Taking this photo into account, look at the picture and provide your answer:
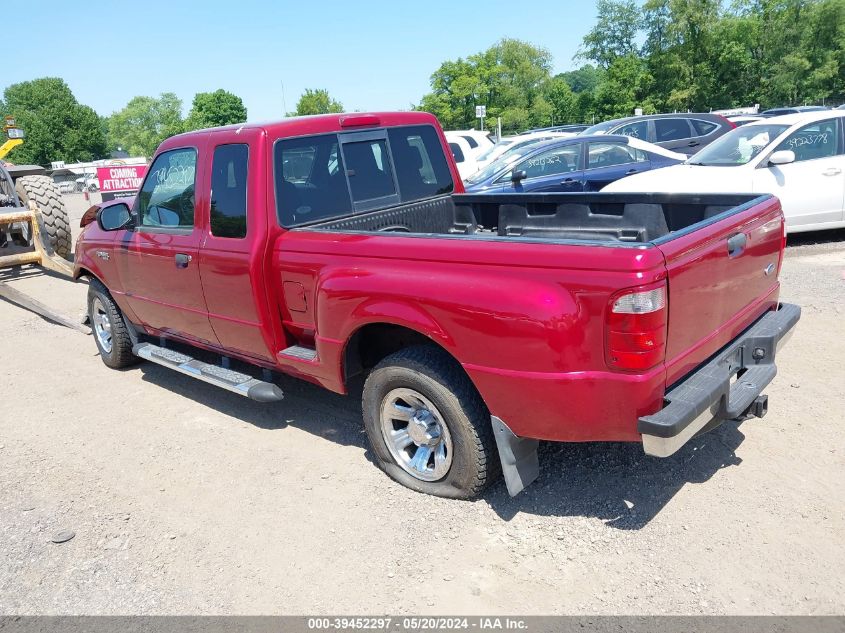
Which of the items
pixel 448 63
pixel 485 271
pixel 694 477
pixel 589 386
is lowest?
pixel 694 477

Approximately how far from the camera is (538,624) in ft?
9.02

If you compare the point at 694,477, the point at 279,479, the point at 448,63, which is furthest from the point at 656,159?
the point at 448,63

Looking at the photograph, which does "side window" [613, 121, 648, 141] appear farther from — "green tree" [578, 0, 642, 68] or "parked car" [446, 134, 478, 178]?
"green tree" [578, 0, 642, 68]

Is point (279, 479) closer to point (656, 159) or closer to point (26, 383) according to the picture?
point (26, 383)

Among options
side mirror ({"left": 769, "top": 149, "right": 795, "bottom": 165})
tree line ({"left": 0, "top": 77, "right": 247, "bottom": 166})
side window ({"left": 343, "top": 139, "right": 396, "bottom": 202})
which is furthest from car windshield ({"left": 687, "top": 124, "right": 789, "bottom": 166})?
tree line ({"left": 0, "top": 77, "right": 247, "bottom": 166})

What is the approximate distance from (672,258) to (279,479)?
259 cm

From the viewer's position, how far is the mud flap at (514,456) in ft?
10.4

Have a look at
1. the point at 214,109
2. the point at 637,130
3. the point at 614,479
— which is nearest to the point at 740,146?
the point at 637,130

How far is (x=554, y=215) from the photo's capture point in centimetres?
477

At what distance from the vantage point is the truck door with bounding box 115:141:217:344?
4.62 m

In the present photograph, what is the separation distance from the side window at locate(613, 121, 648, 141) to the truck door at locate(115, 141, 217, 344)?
1115 centimetres

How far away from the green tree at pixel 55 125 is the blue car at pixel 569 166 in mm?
89942

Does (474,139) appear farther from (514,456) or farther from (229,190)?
(514,456)

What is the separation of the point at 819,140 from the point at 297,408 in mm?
7511
